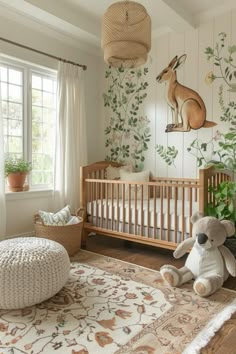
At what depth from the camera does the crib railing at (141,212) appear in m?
2.52

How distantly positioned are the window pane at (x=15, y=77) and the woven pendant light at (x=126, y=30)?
144 cm

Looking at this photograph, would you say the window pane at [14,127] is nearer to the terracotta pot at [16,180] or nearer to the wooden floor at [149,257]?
the terracotta pot at [16,180]

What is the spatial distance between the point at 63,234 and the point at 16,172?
87 centimetres

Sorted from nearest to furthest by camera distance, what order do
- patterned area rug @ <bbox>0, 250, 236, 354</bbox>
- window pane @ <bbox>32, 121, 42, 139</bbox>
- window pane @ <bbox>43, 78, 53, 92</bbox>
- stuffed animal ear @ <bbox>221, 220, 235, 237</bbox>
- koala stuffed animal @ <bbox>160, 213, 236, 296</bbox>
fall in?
patterned area rug @ <bbox>0, 250, 236, 354</bbox> < koala stuffed animal @ <bbox>160, 213, 236, 296</bbox> < stuffed animal ear @ <bbox>221, 220, 235, 237</bbox> < window pane @ <bbox>32, 121, 42, 139</bbox> < window pane @ <bbox>43, 78, 53, 92</bbox>

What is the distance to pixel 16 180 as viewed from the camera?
3064 mm

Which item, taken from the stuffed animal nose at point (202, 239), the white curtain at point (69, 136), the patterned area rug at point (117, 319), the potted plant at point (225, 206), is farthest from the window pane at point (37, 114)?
the stuffed animal nose at point (202, 239)

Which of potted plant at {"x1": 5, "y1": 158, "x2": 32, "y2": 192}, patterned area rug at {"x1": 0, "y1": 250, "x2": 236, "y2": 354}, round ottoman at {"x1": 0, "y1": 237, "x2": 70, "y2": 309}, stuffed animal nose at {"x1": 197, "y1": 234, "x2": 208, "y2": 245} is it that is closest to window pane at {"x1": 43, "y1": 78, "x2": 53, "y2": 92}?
potted plant at {"x1": 5, "y1": 158, "x2": 32, "y2": 192}

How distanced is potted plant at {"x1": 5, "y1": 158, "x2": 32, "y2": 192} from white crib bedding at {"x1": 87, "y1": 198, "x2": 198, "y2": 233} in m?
0.77

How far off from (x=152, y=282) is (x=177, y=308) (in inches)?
16.0

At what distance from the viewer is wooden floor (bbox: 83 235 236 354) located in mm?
1438

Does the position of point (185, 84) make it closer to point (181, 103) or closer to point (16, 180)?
point (181, 103)

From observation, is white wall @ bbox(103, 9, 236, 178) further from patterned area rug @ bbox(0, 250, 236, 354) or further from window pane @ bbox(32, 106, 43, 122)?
patterned area rug @ bbox(0, 250, 236, 354)

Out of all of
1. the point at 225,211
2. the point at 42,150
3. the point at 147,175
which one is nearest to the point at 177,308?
the point at 225,211

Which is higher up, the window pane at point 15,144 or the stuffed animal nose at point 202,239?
the window pane at point 15,144
